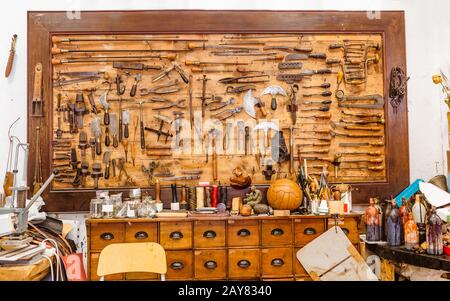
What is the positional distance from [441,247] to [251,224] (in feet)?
4.11

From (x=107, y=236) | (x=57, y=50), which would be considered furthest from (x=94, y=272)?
(x=57, y=50)

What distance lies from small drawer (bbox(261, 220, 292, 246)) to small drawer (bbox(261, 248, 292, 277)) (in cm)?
6

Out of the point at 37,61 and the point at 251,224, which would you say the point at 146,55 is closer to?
the point at 37,61

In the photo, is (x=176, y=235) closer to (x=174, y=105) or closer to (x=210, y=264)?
(x=210, y=264)

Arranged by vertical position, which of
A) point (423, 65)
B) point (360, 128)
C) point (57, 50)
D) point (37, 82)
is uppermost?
point (57, 50)

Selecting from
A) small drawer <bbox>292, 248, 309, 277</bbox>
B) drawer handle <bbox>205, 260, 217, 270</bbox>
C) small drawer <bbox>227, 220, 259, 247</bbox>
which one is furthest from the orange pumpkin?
drawer handle <bbox>205, 260, 217, 270</bbox>

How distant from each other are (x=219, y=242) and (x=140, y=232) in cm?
59

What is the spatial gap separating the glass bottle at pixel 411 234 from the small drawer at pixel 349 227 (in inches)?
16.0

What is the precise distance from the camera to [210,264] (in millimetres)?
2855

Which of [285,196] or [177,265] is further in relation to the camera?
[285,196]

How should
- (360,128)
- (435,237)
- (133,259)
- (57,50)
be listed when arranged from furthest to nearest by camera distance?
(360,128) < (57,50) < (435,237) < (133,259)

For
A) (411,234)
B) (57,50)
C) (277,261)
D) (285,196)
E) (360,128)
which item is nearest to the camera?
(411,234)

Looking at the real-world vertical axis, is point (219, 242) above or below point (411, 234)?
below

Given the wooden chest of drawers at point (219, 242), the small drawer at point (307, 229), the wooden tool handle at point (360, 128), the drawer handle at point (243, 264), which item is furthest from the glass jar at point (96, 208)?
the wooden tool handle at point (360, 128)
